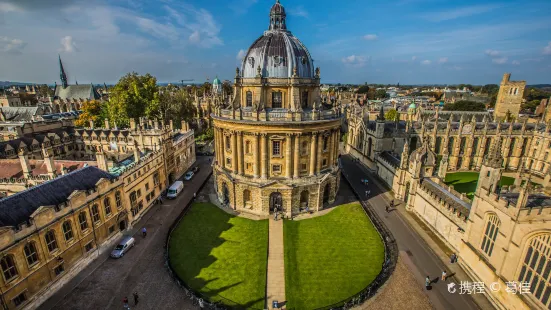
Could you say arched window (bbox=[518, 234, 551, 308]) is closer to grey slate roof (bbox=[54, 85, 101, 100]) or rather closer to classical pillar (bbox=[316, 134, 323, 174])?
classical pillar (bbox=[316, 134, 323, 174])

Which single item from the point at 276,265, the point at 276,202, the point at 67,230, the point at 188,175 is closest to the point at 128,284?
the point at 67,230

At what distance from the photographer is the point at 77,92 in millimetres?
115188

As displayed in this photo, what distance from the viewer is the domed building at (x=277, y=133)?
111ft

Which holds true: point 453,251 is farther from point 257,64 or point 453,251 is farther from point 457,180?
point 257,64

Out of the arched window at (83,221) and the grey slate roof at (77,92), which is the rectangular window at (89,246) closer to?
the arched window at (83,221)

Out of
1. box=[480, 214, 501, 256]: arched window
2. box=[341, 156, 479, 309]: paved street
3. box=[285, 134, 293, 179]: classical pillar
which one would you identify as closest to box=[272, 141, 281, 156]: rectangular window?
box=[285, 134, 293, 179]: classical pillar

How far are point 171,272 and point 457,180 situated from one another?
49.9 metres

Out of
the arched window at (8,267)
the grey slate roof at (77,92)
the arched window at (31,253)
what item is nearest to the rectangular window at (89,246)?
the arched window at (31,253)

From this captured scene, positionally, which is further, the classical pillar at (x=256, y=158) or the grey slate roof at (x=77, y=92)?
the grey slate roof at (x=77, y=92)

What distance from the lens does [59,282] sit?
76.7ft

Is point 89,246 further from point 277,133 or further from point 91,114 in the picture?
point 91,114

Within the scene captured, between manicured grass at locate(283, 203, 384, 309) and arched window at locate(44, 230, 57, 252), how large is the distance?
20658 millimetres

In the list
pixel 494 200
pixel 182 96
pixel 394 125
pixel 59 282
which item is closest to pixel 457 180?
pixel 394 125

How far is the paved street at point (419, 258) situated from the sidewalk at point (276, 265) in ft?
41.4
